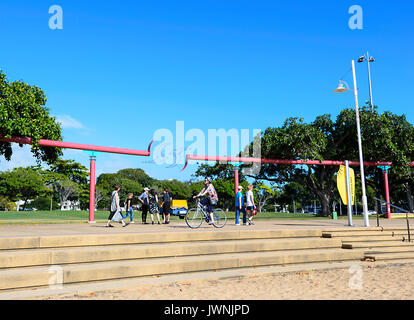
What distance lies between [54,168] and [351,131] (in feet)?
171

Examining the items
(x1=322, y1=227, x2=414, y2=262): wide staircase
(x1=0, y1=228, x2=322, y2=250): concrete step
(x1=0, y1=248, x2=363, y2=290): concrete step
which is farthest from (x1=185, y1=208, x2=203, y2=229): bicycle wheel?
(x1=322, y1=227, x2=414, y2=262): wide staircase

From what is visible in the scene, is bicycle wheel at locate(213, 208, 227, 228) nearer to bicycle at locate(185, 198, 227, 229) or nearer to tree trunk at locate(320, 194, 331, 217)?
bicycle at locate(185, 198, 227, 229)

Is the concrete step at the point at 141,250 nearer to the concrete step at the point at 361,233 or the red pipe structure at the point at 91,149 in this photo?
the concrete step at the point at 361,233

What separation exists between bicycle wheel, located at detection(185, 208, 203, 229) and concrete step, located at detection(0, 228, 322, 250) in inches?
128

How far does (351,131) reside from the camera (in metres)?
28.6

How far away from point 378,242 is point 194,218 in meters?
6.11

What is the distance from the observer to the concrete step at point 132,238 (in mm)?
7103

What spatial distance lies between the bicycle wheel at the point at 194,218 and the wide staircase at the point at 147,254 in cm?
330

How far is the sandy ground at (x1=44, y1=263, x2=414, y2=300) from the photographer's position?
19.0 ft

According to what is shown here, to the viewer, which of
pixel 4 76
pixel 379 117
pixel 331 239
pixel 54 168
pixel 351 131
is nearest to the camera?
pixel 331 239
